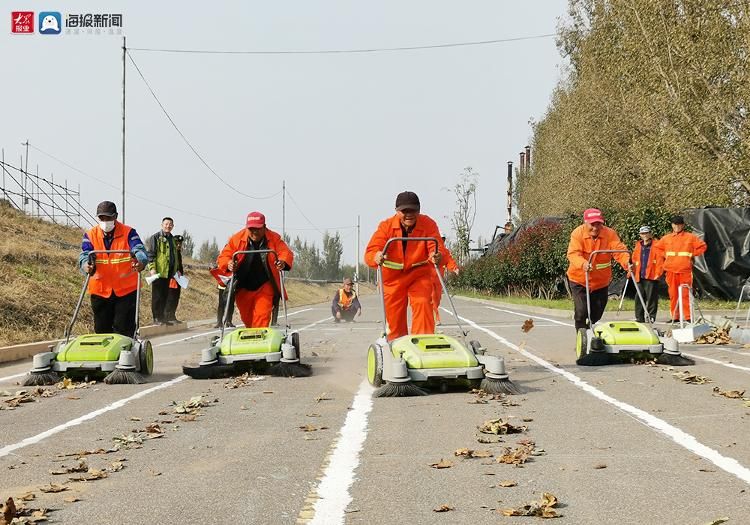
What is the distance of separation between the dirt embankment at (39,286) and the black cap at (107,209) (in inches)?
194

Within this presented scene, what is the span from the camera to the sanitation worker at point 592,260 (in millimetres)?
13242

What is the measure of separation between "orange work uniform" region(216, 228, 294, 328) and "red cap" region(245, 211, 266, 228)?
0.17m

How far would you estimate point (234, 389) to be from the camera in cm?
1056

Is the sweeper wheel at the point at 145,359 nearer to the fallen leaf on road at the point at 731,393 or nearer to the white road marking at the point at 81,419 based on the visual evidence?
the white road marking at the point at 81,419

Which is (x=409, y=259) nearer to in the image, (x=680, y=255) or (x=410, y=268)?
(x=410, y=268)

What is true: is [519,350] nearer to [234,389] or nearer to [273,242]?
[273,242]

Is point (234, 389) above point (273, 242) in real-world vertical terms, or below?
below

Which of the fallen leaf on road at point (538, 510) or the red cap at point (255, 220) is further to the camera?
the red cap at point (255, 220)

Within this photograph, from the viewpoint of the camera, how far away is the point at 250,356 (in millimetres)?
11383

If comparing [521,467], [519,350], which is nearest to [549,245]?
[519,350]

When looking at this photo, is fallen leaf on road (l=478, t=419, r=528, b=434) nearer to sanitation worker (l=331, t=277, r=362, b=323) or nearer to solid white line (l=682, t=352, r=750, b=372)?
solid white line (l=682, t=352, r=750, b=372)

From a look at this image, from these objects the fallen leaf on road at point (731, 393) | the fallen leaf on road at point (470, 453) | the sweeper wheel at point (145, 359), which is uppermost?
the sweeper wheel at point (145, 359)

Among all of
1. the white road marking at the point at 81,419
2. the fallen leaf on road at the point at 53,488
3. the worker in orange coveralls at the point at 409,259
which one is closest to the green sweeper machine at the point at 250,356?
the white road marking at the point at 81,419

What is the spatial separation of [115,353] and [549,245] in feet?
104
